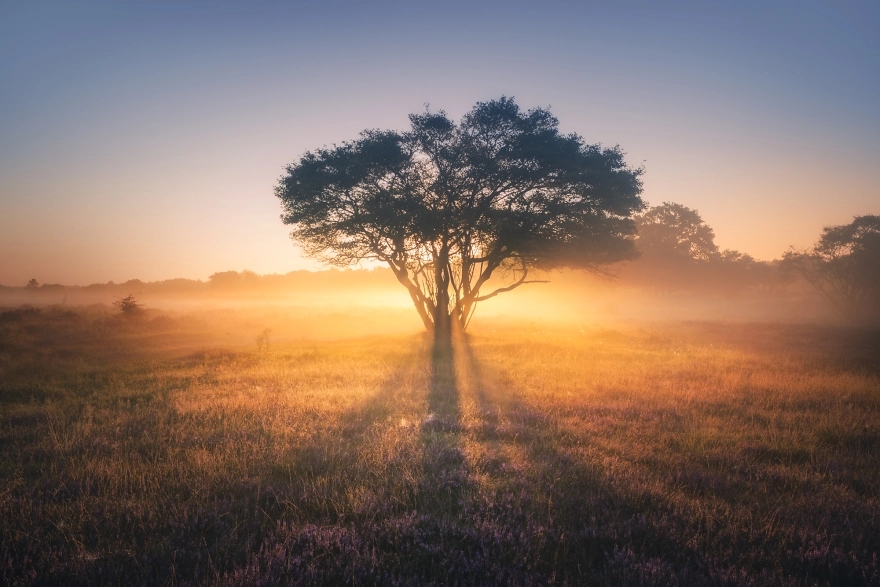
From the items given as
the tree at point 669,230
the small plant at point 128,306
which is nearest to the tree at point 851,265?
the tree at point 669,230

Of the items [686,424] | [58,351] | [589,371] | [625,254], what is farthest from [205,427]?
[625,254]

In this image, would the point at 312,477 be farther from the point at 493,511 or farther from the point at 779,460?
the point at 779,460

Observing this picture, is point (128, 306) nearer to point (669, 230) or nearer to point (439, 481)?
point (439, 481)

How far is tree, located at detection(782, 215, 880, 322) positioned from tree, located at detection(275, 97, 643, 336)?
33.5m

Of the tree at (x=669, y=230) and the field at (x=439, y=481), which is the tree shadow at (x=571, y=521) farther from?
the tree at (x=669, y=230)

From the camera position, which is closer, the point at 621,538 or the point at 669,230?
the point at 621,538

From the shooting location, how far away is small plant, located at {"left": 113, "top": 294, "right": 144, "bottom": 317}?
2681cm

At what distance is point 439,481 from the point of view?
4.90m

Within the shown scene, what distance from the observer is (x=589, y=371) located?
515 inches

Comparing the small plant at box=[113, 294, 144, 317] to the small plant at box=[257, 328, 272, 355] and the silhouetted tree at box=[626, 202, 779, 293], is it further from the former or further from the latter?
the silhouetted tree at box=[626, 202, 779, 293]

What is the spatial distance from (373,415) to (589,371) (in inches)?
310

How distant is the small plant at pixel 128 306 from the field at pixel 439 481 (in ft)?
59.9

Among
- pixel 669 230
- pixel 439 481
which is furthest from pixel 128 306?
pixel 669 230

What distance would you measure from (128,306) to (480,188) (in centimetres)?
2418
